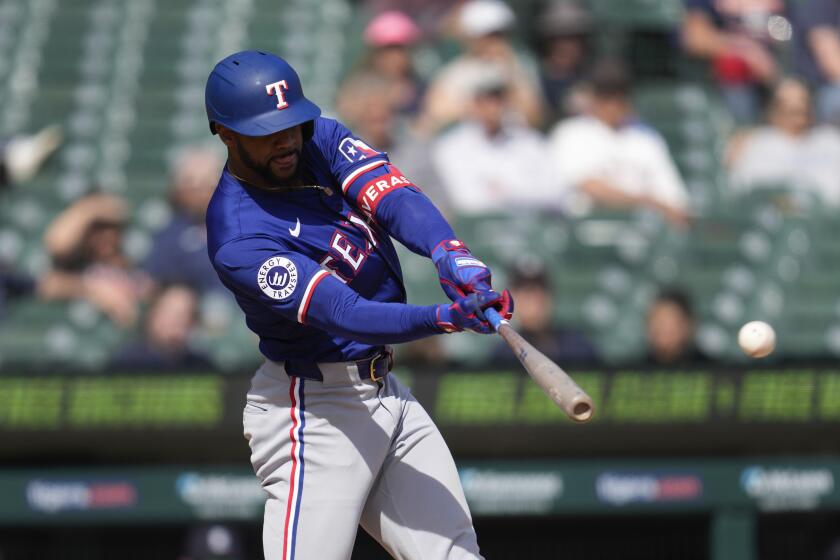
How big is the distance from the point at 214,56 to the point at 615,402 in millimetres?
4280

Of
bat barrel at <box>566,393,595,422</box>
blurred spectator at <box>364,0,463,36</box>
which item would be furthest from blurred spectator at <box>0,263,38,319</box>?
bat barrel at <box>566,393,595,422</box>

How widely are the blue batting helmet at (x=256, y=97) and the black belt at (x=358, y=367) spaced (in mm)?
681

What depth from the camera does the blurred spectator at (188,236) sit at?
701cm

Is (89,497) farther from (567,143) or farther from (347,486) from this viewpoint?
(567,143)

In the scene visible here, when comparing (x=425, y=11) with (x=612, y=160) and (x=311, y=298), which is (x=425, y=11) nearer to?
(x=612, y=160)

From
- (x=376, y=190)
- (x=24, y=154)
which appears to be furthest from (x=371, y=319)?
(x=24, y=154)

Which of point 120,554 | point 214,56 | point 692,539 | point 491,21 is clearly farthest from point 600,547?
point 214,56

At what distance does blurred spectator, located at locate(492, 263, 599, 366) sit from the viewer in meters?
6.64

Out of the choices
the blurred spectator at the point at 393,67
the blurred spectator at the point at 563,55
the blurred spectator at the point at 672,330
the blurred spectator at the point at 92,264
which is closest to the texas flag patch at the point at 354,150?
the blurred spectator at the point at 672,330

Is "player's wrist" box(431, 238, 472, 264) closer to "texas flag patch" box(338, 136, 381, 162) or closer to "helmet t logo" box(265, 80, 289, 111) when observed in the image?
"texas flag patch" box(338, 136, 381, 162)

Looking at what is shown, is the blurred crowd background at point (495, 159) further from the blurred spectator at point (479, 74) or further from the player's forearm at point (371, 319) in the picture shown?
the player's forearm at point (371, 319)

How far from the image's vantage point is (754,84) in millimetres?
8898

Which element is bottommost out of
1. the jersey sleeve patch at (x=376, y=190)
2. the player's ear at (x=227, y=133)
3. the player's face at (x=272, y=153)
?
the jersey sleeve patch at (x=376, y=190)

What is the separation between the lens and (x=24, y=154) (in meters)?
8.16
